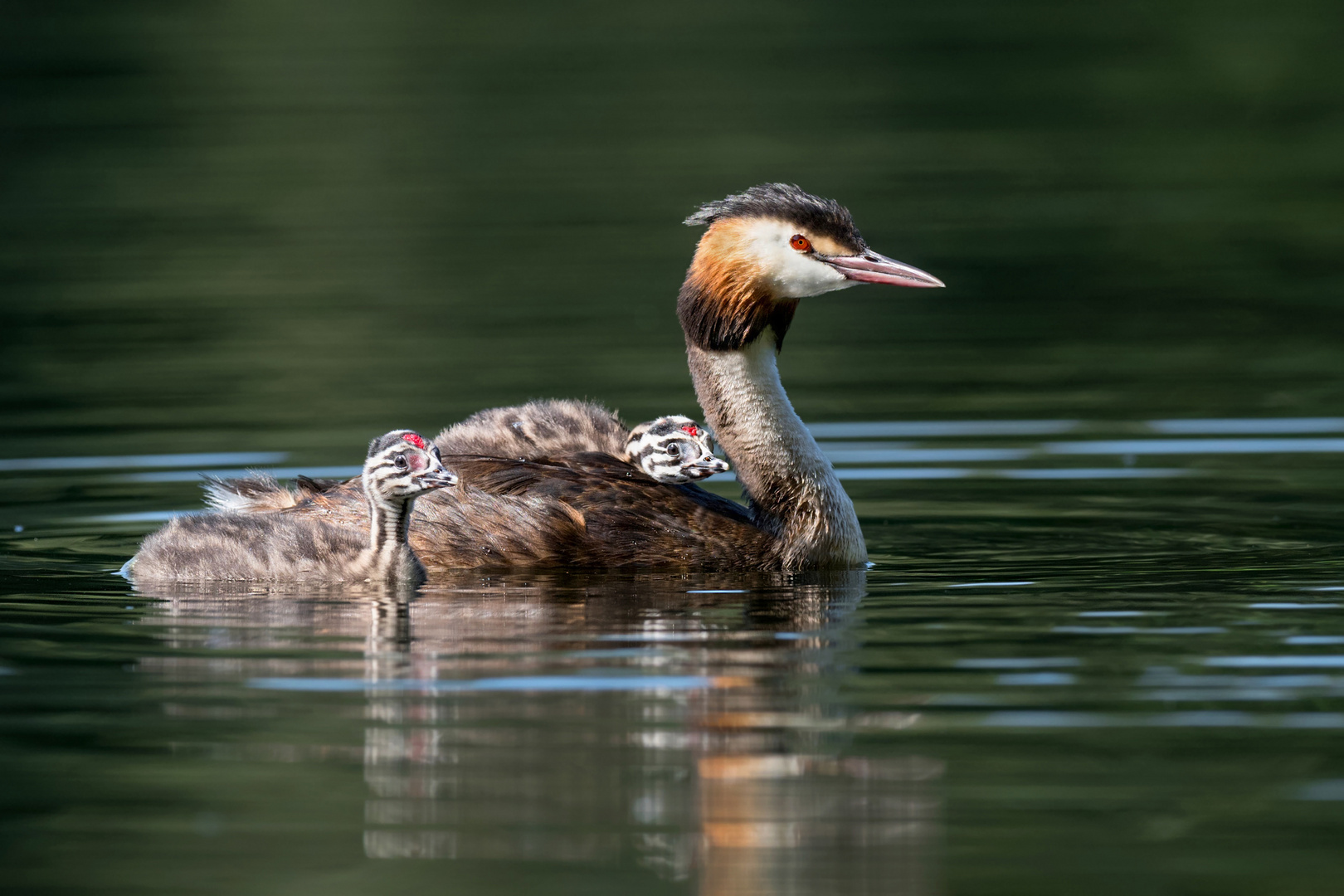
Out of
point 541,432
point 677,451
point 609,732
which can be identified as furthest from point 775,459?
point 609,732

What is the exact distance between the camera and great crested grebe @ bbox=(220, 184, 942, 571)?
33.6 ft

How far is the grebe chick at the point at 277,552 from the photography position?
32.5ft

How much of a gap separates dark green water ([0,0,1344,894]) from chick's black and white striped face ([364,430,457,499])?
0.52m

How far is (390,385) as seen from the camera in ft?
50.8

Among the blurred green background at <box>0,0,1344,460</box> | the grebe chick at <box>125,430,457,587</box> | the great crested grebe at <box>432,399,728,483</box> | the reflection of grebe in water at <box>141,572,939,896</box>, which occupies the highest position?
the blurred green background at <box>0,0,1344,460</box>

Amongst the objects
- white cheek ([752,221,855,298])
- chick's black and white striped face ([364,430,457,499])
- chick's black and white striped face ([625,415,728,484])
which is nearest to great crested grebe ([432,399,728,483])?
chick's black and white striped face ([625,415,728,484])

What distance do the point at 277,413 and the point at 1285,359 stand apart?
6547mm

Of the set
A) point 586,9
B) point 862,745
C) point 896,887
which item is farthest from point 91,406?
point 586,9

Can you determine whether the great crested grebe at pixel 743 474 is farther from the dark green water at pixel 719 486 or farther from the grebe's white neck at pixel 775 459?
the dark green water at pixel 719 486

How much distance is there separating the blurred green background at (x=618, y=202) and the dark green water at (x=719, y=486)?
0.09m

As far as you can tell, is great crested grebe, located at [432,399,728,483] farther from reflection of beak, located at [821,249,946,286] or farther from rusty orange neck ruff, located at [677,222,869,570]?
reflection of beak, located at [821,249,946,286]

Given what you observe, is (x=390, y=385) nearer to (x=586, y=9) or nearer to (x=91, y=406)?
(x=91, y=406)

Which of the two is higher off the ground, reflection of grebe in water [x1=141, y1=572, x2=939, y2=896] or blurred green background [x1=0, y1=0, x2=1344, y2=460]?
blurred green background [x1=0, y1=0, x2=1344, y2=460]

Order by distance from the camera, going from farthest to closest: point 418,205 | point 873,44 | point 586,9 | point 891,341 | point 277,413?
point 586,9 → point 873,44 → point 418,205 → point 891,341 → point 277,413
